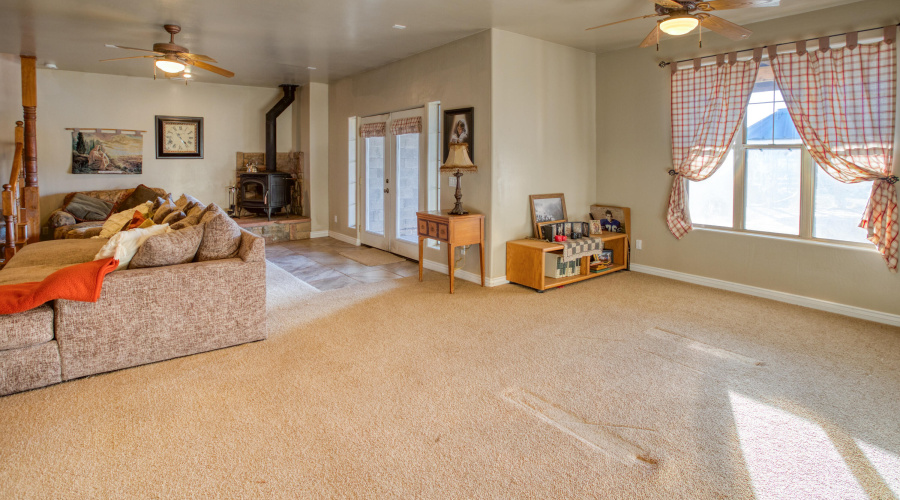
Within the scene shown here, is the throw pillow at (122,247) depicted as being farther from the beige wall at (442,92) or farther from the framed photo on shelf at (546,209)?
the framed photo on shelf at (546,209)

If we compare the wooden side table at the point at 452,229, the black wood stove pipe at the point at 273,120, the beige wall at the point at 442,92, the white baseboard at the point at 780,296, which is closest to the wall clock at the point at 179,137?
the black wood stove pipe at the point at 273,120

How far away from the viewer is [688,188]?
542 centimetres

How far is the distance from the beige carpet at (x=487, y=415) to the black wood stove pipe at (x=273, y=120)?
503cm

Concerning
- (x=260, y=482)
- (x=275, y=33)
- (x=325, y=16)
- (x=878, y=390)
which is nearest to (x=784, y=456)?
(x=878, y=390)

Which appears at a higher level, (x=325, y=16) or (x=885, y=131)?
(x=325, y=16)

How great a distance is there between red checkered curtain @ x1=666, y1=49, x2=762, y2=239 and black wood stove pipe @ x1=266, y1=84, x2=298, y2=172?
582 cm

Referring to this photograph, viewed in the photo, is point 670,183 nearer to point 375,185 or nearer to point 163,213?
point 375,185

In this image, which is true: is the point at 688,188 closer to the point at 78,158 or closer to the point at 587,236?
the point at 587,236

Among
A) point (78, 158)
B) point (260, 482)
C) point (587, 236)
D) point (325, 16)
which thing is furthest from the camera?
point (78, 158)

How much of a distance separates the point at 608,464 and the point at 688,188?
405 cm

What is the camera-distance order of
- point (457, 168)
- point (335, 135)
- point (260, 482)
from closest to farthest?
point (260, 482)
point (457, 168)
point (335, 135)

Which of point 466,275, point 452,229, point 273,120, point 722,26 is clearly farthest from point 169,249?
point 273,120

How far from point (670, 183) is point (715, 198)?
0.48 metres

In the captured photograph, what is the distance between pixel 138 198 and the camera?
7316mm
